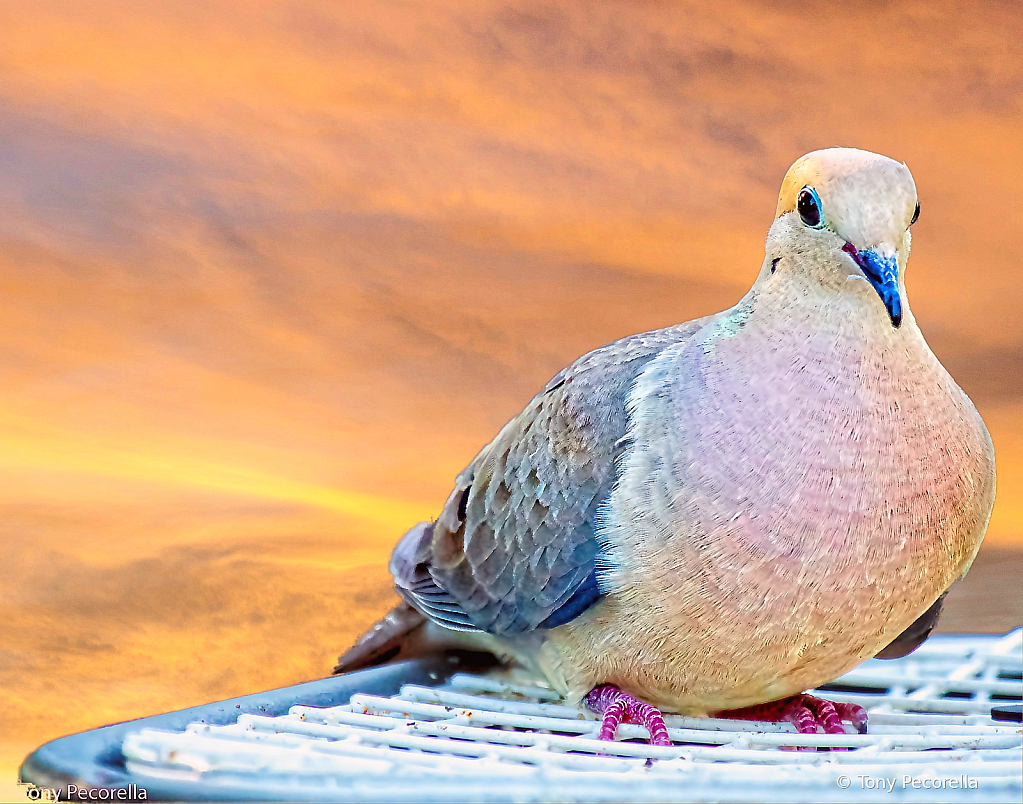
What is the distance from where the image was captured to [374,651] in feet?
10.4

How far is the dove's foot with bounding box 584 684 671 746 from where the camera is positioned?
2377mm

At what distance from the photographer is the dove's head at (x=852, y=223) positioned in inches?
84.0

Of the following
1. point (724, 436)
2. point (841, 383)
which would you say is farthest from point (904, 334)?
point (724, 436)

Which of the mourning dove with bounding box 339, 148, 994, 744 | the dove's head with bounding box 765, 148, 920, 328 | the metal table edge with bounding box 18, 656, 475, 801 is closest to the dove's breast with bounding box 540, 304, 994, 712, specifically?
the mourning dove with bounding box 339, 148, 994, 744

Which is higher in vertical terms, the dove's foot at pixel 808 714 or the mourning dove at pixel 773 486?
the mourning dove at pixel 773 486

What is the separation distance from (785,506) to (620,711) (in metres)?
0.63

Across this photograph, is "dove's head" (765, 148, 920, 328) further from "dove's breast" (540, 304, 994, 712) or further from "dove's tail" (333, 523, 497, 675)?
"dove's tail" (333, 523, 497, 675)

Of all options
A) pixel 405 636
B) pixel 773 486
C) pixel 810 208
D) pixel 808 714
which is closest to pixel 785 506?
pixel 773 486

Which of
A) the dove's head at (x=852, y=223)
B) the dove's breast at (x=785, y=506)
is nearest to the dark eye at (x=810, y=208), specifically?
the dove's head at (x=852, y=223)

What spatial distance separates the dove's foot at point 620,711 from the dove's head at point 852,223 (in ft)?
3.30

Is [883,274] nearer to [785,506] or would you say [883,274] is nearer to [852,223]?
[852,223]

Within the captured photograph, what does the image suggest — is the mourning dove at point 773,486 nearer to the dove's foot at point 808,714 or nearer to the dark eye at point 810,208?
the dark eye at point 810,208

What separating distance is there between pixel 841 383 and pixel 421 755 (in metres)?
1.11

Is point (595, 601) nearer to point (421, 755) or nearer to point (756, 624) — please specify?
point (756, 624)
